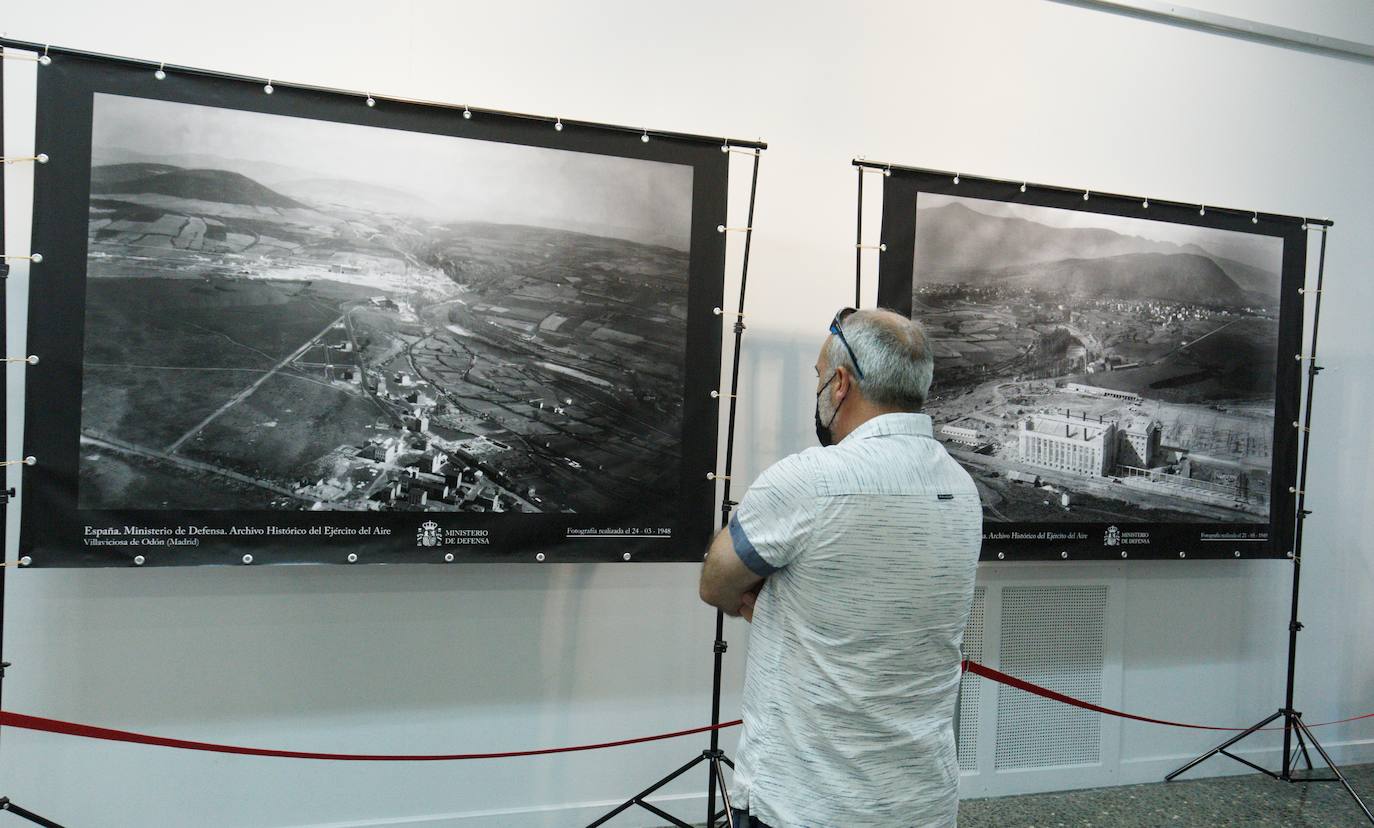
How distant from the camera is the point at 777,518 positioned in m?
1.54

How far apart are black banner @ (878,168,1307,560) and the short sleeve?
181cm

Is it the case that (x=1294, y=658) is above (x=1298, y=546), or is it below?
below

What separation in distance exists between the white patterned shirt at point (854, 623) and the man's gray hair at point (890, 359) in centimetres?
6

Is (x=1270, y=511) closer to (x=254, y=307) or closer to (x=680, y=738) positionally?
(x=680, y=738)

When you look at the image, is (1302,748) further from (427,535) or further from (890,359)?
(427,535)

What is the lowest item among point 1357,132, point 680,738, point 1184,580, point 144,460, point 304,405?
point 680,738

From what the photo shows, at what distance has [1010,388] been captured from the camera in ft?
11.2

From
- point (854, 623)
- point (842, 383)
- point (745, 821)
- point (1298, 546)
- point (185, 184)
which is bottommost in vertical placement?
point (745, 821)

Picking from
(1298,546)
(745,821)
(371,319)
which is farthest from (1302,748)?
(371,319)

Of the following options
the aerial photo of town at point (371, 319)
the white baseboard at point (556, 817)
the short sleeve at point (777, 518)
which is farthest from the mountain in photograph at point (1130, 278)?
the white baseboard at point (556, 817)

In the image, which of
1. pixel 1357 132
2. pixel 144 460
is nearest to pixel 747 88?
pixel 144 460

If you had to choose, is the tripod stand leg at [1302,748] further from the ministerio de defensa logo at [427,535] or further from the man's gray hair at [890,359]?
the ministerio de defensa logo at [427,535]

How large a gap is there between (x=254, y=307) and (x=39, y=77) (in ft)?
2.71

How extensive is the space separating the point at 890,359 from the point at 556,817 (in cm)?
235
